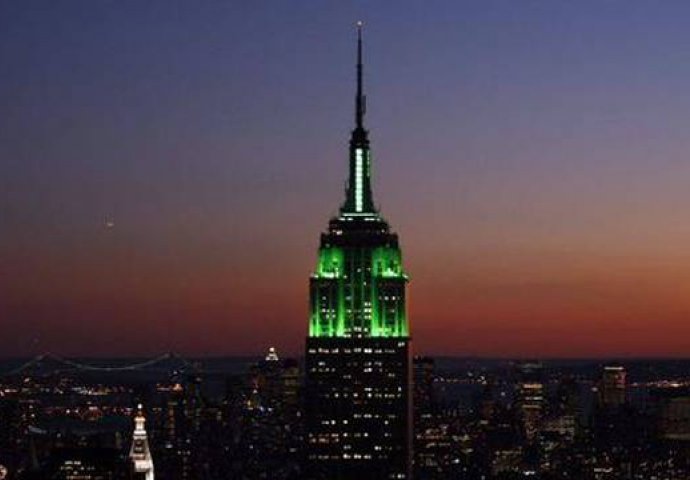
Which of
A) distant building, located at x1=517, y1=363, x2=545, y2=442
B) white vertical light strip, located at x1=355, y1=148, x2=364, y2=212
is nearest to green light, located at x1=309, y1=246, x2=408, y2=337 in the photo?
white vertical light strip, located at x1=355, y1=148, x2=364, y2=212

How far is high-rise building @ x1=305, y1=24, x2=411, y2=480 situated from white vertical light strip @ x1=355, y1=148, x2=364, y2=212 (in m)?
0.03

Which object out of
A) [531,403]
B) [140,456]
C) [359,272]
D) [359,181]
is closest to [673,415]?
[531,403]

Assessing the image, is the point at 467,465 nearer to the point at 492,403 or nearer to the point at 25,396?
the point at 25,396

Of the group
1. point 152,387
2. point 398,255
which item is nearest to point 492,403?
point 152,387

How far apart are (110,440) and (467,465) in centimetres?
1839

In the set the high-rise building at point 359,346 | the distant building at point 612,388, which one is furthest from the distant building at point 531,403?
the high-rise building at point 359,346

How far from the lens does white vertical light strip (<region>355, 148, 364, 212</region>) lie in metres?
66.2

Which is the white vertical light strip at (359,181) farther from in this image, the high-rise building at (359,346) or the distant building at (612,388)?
the distant building at (612,388)

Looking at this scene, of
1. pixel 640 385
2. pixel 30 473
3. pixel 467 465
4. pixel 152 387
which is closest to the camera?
pixel 30 473

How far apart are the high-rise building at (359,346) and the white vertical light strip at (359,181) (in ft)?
0.10

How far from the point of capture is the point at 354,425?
66500 millimetres

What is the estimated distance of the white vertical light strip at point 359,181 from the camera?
66250mm

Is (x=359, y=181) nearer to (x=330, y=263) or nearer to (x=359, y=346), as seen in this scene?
(x=330, y=263)

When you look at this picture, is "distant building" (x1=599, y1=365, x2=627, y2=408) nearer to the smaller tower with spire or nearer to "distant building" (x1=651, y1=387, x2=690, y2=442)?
"distant building" (x1=651, y1=387, x2=690, y2=442)
